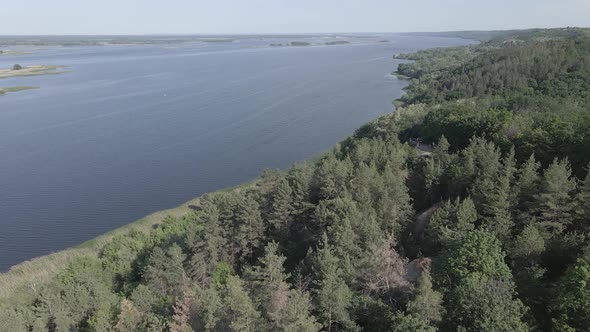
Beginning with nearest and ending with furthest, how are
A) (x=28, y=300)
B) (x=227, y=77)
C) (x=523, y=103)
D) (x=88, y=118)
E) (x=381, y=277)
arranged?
(x=381, y=277)
(x=28, y=300)
(x=523, y=103)
(x=88, y=118)
(x=227, y=77)

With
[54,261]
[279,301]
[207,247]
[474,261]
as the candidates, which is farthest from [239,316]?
[54,261]

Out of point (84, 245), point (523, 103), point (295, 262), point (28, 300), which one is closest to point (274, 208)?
point (295, 262)

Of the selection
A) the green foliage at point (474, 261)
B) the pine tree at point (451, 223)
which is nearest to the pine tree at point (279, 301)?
the green foliage at point (474, 261)

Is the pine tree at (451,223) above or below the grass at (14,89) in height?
above

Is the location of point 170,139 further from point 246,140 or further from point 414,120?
point 414,120

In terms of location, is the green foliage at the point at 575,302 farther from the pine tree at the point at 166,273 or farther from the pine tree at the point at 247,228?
the pine tree at the point at 166,273

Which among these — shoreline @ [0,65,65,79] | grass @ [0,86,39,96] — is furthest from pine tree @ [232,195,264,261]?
shoreline @ [0,65,65,79]
